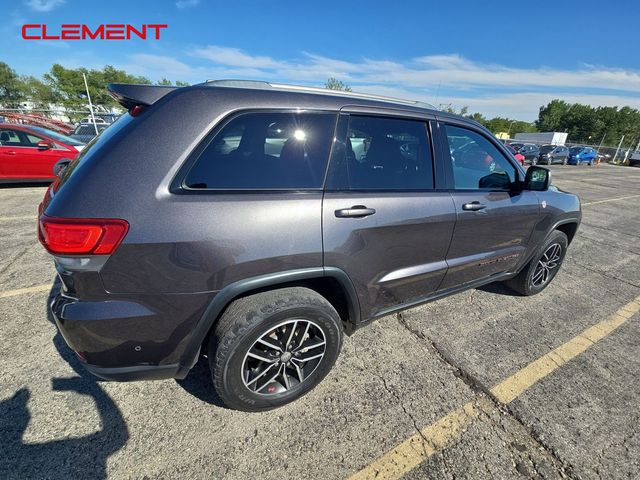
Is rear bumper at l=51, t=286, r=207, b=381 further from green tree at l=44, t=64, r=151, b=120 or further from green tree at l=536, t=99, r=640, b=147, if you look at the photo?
green tree at l=536, t=99, r=640, b=147

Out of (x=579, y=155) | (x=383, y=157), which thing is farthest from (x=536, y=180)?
(x=579, y=155)

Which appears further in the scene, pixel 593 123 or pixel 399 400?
pixel 593 123

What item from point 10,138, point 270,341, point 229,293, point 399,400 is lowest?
point 399,400

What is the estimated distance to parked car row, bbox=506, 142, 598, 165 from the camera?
71.3 feet

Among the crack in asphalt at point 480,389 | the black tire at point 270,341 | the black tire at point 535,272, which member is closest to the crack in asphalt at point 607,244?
the black tire at point 535,272

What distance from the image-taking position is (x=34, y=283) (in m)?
3.16

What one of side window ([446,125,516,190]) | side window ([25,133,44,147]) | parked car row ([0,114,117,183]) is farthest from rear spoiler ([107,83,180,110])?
side window ([25,133,44,147])

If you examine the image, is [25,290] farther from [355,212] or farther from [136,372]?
[355,212]

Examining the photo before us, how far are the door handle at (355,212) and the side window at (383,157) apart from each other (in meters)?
0.14

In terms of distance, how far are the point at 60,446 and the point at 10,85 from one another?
77045 mm

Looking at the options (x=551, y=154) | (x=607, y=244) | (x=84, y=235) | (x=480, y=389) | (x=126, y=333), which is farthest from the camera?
(x=551, y=154)

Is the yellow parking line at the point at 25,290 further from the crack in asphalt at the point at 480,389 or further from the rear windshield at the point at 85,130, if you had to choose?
the rear windshield at the point at 85,130

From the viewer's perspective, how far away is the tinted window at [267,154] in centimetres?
156

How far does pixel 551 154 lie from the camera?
22.9 m
